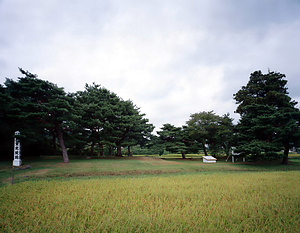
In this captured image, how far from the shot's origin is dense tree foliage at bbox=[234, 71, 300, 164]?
1341 centimetres

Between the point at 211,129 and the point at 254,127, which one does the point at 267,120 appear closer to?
the point at 254,127

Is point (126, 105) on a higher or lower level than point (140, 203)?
higher

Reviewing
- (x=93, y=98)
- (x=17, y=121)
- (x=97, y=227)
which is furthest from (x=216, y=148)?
(x=17, y=121)

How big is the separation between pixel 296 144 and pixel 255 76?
9680 mm

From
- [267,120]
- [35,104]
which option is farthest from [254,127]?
[35,104]

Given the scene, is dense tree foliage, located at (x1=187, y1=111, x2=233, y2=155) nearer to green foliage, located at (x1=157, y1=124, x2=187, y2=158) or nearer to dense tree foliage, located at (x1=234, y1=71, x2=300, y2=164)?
green foliage, located at (x1=157, y1=124, x2=187, y2=158)

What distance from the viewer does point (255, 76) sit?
19.7m

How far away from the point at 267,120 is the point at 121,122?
15.7 metres

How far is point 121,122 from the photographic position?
19391mm

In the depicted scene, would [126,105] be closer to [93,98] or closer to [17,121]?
[93,98]

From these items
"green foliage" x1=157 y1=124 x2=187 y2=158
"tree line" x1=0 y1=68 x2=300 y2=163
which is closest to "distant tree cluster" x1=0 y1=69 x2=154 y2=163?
"tree line" x1=0 y1=68 x2=300 y2=163

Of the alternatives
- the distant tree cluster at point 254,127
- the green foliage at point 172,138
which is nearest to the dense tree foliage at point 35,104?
the green foliage at point 172,138

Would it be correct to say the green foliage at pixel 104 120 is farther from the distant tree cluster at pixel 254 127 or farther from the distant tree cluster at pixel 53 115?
the distant tree cluster at pixel 254 127

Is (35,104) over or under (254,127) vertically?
over
